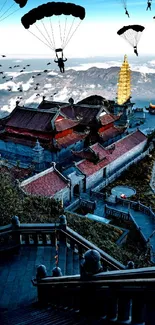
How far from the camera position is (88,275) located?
5.68 metres

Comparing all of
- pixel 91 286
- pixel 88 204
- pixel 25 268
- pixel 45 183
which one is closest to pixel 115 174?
pixel 88 204

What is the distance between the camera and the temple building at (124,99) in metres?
52.6

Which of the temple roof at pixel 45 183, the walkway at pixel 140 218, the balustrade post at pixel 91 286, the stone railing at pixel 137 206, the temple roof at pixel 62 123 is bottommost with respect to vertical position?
the walkway at pixel 140 218

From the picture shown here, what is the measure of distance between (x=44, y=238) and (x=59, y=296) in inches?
164

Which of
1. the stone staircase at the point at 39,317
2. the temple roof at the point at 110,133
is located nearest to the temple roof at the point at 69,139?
the temple roof at the point at 110,133

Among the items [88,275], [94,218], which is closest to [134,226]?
[94,218]

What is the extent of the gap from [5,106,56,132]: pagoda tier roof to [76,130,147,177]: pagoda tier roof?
18.6 ft

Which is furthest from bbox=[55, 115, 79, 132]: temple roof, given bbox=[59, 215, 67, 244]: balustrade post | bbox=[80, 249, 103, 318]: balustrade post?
bbox=[80, 249, 103, 318]: balustrade post

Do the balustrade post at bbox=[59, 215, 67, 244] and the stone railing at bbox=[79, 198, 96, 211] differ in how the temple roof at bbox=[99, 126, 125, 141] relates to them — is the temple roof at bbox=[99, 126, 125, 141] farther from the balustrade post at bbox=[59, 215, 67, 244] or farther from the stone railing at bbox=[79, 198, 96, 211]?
the balustrade post at bbox=[59, 215, 67, 244]

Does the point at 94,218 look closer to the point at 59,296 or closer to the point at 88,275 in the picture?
the point at 59,296

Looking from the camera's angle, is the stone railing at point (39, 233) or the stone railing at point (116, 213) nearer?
the stone railing at point (39, 233)

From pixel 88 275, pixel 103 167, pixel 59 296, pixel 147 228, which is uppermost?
pixel 88 275

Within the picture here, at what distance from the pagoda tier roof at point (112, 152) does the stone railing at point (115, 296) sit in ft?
73.4

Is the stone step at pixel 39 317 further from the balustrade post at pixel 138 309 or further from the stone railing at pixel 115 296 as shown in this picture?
the balustrade post at pixel 138 309
